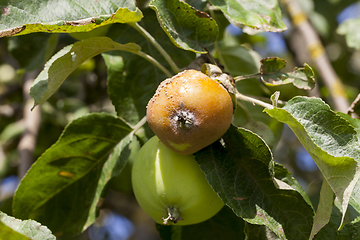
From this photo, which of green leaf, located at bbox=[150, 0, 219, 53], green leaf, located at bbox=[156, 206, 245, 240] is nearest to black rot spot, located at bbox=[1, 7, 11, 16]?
green leaf, located at bbox=[150, 0, 219, 53]

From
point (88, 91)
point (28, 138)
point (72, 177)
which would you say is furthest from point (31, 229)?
point (88, 91)

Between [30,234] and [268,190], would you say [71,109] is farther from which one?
[268,190]

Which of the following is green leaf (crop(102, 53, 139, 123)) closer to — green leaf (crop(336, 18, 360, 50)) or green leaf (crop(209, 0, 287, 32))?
green leaf (crop(209, 0, 287, 32))

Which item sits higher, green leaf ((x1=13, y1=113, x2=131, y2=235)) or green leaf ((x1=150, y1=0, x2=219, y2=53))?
green leaf ((x1=150, y1=0, x2=219, y2=53))

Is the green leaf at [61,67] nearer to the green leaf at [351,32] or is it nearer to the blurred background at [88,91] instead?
the blurred background at [88,91]

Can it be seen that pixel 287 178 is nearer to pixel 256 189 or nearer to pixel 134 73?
pixel 256 189

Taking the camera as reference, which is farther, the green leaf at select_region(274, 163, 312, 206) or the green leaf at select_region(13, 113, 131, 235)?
the green leaf at select_region(13, 113, 131, 235)

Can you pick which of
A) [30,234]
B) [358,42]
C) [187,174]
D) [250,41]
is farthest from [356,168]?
[250,41]
